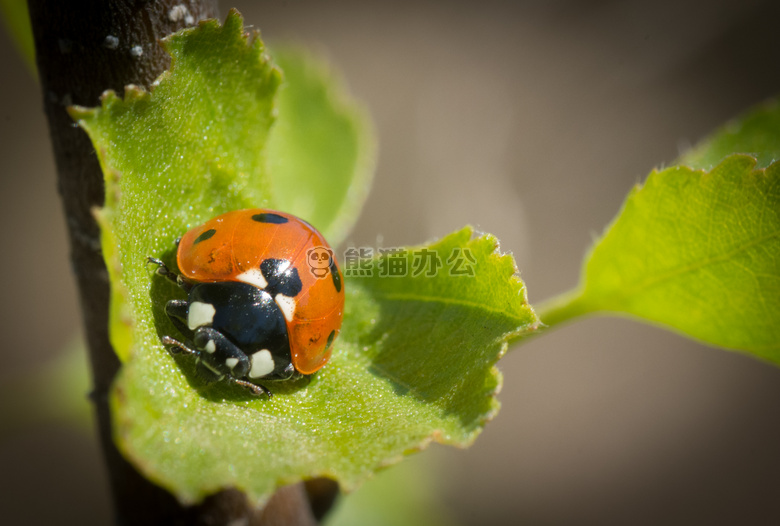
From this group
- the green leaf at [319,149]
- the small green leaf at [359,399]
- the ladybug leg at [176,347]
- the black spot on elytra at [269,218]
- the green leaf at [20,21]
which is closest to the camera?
the small green leaf at [359,399]

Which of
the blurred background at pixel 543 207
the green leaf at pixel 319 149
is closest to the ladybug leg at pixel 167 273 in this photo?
the green leaf at pixel 319 149

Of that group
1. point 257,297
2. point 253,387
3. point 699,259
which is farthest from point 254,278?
point 699,259

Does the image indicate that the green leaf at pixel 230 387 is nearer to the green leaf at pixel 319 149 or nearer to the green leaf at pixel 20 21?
the green leaf at pixel 319 149

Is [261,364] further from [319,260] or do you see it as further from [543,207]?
[543,207]

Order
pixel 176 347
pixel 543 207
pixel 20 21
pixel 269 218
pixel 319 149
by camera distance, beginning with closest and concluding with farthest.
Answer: pixel 176 347 < pixel 269 218 < pixel 20 21 < pixel 319 149 < pixel 543 207

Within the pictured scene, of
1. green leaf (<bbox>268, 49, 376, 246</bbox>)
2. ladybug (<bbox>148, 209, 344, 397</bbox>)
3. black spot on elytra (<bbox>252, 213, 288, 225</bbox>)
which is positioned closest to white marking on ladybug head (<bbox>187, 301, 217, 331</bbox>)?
ladybug (<bbox>148, 209, 344, 397</bbox>)

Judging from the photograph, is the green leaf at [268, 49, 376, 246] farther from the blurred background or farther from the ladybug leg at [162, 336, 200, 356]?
the blurred background
